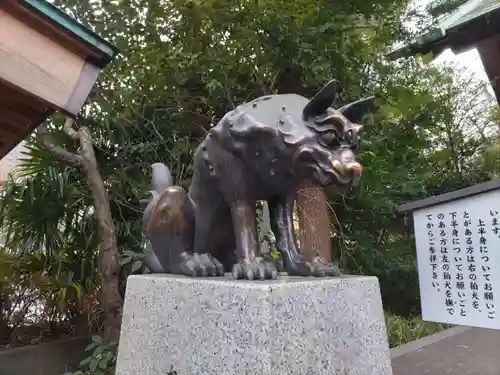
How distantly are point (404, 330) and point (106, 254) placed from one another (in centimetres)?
350

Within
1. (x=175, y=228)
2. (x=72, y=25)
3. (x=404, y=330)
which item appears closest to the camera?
(x=175, y=228)

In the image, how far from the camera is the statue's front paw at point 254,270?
1.58m

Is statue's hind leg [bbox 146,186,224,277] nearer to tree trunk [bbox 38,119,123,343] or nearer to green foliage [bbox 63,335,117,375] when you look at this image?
green foliage [bbox 63,335,117,375]

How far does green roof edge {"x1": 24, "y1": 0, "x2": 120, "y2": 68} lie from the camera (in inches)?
78.7

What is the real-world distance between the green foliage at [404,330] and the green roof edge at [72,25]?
13.9 feet

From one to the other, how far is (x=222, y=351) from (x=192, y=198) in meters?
0.74

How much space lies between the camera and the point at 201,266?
181 centimetres

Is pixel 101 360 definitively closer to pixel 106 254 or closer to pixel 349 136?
pixel 106 254

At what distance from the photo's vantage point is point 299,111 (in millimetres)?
1699

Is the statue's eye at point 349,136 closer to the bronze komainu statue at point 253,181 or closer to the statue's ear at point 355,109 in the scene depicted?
the bronze komainu statue at point 253,181

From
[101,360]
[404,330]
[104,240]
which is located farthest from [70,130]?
[404,330]

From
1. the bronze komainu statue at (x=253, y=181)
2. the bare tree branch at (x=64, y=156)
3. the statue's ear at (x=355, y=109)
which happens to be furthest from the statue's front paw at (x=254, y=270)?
the bare tree branch at (x=64, y=156)

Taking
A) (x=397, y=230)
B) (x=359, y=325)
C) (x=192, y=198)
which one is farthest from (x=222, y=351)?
(x=397, y=230)

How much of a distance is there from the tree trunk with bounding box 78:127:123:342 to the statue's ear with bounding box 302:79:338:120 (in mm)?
2797
